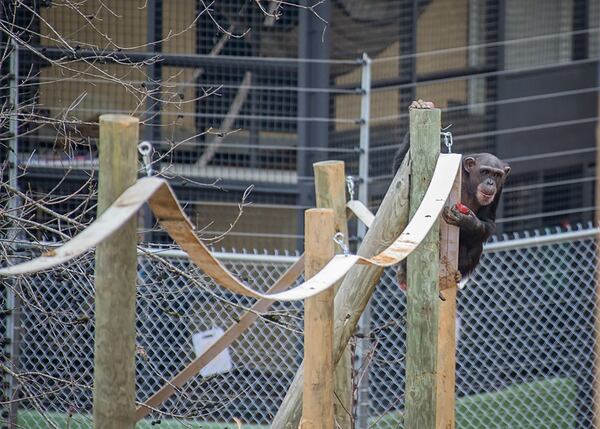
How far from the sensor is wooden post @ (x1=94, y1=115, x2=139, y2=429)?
3184 millimetres

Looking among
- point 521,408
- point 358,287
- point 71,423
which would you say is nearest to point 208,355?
point 358,287

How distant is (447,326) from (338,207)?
2.43 feet

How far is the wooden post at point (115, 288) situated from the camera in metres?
3.18

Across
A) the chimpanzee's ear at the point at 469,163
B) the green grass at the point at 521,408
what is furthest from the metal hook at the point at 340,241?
the green grass at the point at 521,408

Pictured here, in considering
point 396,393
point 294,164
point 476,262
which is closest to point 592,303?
point 396,393

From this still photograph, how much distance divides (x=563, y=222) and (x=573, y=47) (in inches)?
70.4

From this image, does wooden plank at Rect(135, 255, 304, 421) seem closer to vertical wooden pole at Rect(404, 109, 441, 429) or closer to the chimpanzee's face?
vertical wooden pole at Rect(404, 109, 441, 429)

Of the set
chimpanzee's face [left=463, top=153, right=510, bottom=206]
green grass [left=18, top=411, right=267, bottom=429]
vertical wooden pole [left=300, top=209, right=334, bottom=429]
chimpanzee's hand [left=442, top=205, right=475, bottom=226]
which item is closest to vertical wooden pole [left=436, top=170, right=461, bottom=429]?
chimpanzee's hand [left=442, top=205, right=475, bottom=226]

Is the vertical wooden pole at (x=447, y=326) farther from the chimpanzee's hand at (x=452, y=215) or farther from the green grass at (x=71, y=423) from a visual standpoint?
the green grass at (x=71, y=423)

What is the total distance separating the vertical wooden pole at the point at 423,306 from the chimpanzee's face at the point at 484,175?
70.5 inches

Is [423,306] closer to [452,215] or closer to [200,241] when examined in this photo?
[452,215]

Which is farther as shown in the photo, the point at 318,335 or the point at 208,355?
the point at 208,355

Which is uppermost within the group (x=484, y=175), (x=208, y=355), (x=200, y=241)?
(x=484, y=175)

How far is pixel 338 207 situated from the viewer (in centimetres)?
485
